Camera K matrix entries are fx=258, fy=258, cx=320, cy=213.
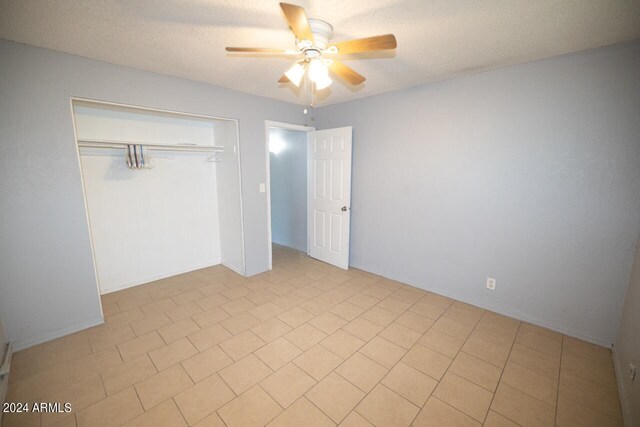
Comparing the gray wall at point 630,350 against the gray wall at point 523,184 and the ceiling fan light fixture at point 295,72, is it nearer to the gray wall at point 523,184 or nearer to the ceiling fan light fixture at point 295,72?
the gray wall at point 523,184

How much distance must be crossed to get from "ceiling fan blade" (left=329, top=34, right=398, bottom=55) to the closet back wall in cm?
258

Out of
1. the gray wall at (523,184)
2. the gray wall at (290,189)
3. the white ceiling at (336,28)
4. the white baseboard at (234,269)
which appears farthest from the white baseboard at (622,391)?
the gray wall at (290,189)

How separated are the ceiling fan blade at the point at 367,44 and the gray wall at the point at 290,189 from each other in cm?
293

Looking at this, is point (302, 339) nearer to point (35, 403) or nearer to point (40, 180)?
point (35, 403)

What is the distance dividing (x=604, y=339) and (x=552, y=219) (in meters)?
1.09

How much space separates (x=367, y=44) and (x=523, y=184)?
2.05 metres

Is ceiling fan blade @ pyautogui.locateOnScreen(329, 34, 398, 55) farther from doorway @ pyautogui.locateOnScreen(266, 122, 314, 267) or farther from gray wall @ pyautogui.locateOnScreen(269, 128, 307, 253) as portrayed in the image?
gray wall @ pyautogui.locateOnScreen(269, 128, 307, 253)

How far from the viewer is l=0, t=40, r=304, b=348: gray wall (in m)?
1.99

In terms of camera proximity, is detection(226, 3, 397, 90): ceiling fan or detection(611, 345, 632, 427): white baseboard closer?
detection(226, 3, 397, 90): ceiling fan

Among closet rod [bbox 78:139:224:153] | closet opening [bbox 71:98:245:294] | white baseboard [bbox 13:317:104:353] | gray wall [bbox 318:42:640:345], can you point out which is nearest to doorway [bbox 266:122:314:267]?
closet opening [bbox 71:98:245:294]

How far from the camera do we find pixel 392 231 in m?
3.46

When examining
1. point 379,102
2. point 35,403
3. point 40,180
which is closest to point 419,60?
point 379,102

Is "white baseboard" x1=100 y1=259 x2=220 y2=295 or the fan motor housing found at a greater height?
the fan motor housing

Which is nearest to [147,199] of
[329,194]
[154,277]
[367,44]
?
[154,277]
